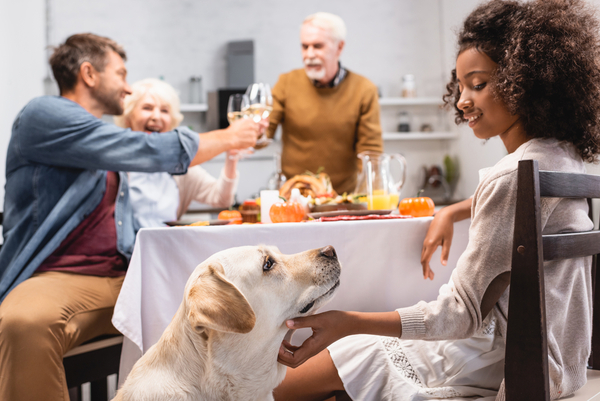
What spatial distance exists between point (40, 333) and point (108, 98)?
3.48 feet

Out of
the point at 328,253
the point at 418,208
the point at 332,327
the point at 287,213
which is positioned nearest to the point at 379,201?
the point at 418,208

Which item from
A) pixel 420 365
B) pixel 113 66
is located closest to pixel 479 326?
pixel 420 365

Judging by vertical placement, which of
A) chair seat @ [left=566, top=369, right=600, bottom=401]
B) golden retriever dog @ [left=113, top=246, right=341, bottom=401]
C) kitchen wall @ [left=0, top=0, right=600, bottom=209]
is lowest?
chair seat @ [left=566, top=369, right=600, bottom=401]

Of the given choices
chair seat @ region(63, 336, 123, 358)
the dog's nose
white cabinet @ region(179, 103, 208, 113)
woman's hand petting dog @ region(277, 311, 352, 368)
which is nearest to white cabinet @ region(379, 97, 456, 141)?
white cabinet @ region(179, 103, 208, 113)

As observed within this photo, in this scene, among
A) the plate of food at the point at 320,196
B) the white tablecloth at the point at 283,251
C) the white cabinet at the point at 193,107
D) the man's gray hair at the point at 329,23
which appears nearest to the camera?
the white tablecloth at the point at 283,251

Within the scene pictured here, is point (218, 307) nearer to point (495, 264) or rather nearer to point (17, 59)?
point (495, 264)

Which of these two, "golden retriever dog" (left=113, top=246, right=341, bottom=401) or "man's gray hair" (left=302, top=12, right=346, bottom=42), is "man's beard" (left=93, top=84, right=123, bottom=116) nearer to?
"golden retriever dog" (left=113, top=246, right=341, bottom=401)

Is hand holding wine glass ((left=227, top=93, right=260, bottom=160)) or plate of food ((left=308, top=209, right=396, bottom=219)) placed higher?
hand holding wine glass ((left=227, top=93, right=260, bottom=160))

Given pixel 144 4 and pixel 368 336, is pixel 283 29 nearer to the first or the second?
pixel 144 4

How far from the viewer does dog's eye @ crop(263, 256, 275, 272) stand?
1.01m

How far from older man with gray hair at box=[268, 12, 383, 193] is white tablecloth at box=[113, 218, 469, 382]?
5.70 feet

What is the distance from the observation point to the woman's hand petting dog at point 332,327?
3.06 feet

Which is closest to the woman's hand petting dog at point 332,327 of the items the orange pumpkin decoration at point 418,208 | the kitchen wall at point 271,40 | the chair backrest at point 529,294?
the chair backrest at point 529,294

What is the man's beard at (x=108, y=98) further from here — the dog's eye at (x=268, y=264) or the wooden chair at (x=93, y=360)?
the dog's eye at (x=268, y=264)
